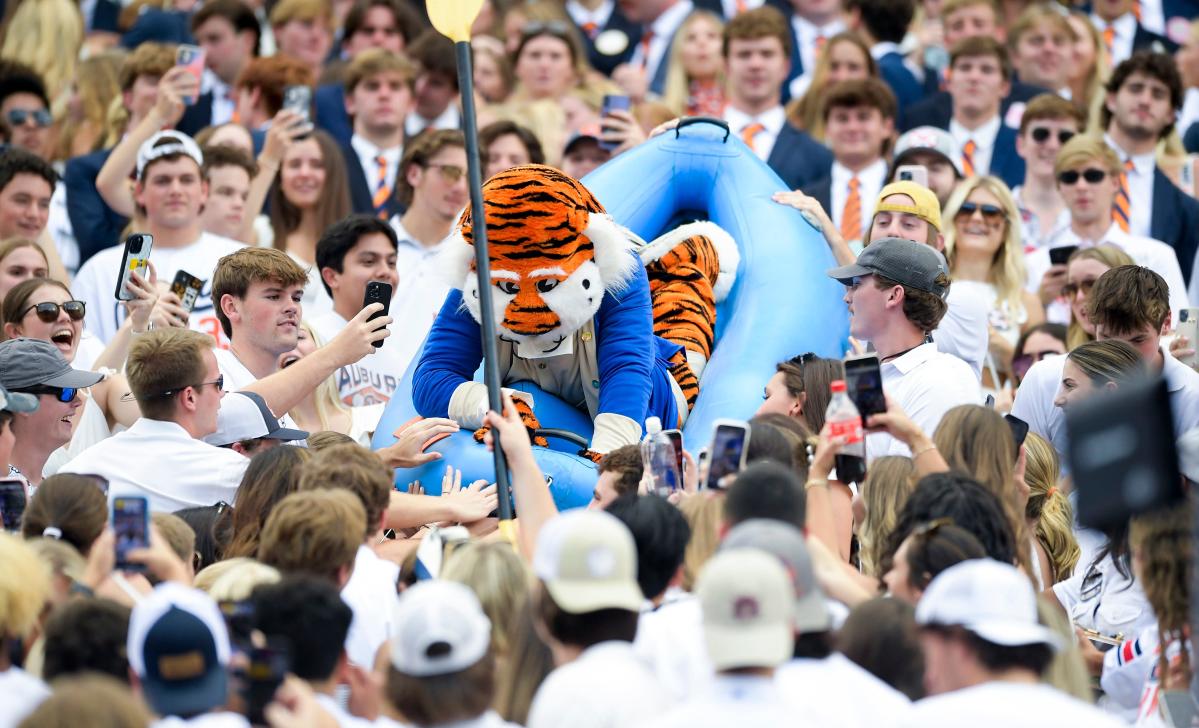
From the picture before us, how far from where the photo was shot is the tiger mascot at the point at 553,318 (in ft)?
19.2

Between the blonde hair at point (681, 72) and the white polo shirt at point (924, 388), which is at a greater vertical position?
the blonde hair at point (681, 72)

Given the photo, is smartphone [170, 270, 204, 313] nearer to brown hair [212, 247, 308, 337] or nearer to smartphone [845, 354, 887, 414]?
brown hair [212, 247, 308, 337]

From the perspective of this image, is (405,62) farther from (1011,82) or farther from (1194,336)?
(1194,336)

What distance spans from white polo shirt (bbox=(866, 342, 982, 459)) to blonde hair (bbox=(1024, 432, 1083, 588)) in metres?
0.25

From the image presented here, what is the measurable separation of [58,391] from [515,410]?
162 cm

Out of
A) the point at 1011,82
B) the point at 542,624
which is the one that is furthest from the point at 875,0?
the point at 542,624

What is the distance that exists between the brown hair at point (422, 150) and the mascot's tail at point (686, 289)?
5.23ft

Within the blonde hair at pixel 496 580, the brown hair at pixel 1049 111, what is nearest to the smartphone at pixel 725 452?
the blonde hair at pixel 496 580

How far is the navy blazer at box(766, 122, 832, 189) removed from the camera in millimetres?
9492

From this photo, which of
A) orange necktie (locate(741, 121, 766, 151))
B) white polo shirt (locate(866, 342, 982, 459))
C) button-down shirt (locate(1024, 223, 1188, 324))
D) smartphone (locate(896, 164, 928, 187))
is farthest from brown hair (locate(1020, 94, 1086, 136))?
white polo shirt (locate(866, 342, 982, 459))

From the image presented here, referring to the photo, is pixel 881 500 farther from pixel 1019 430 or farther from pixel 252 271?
pixel 252 271

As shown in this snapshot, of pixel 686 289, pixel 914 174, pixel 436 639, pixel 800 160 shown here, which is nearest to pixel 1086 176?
pixel 914 174

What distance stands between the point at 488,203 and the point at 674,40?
18.0 feet

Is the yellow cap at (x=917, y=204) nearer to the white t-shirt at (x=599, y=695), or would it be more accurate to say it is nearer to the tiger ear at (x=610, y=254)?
the tiger ear at (x=610, y=254)
